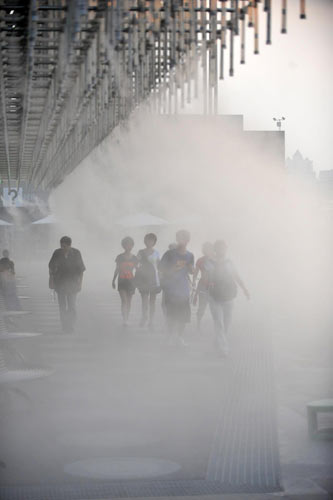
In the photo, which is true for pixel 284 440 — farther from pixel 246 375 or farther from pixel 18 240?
pixel 18 240

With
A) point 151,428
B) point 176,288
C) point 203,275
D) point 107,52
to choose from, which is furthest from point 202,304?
point 151,428

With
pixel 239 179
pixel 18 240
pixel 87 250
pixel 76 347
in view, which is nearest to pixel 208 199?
pixel 239 179

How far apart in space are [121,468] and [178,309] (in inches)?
287

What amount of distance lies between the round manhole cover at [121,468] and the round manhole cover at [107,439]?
0.41m

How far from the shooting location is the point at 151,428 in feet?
27.2

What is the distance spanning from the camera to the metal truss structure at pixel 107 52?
7.95 metres

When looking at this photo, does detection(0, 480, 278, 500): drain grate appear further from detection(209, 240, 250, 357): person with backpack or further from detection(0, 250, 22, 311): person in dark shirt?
detection(0, 250, 22, 311): person in dark shirt

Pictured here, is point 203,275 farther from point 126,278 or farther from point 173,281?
point 173,281

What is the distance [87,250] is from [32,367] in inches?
2114

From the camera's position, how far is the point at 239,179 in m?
57.2

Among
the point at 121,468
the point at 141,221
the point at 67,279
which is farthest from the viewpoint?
the point at 141,221

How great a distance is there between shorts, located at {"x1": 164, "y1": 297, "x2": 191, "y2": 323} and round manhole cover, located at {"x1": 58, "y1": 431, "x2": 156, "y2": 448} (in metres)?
6.16

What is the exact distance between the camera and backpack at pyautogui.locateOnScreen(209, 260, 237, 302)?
1358 centimetres

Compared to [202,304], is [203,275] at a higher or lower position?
higher
